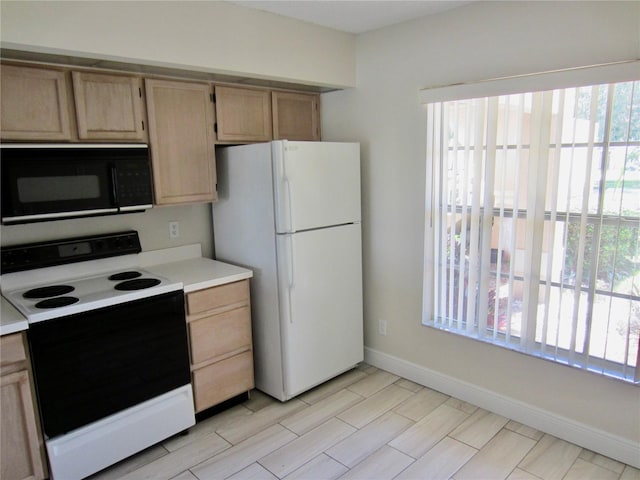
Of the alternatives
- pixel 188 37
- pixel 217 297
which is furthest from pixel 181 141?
pixel 217 297

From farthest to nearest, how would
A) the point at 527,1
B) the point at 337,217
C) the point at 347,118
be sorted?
1. the point at 347,118
2. the point at 337,217
3. the point at 527,1

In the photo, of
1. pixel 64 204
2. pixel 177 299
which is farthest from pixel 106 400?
pixel 64 204

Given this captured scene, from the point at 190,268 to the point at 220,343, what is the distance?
1.72ft

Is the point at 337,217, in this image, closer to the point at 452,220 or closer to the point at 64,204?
the point at 452,220

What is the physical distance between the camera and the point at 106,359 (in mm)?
2201

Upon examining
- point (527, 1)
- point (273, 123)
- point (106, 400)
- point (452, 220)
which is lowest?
point (106, 400)

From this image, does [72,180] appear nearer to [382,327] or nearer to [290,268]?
[290,268]

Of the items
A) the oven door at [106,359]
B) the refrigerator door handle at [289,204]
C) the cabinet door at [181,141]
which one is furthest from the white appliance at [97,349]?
the refrigerator door handle at [289,204]

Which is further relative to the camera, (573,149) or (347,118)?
(347,118)

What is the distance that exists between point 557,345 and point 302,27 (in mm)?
2386

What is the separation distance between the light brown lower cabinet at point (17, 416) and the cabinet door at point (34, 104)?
0.95 metres

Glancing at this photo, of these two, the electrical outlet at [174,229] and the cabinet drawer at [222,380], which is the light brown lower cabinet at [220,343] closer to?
the cabinet drawer at [222,380]

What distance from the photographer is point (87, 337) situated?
2125 mm

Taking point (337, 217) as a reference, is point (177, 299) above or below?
below
